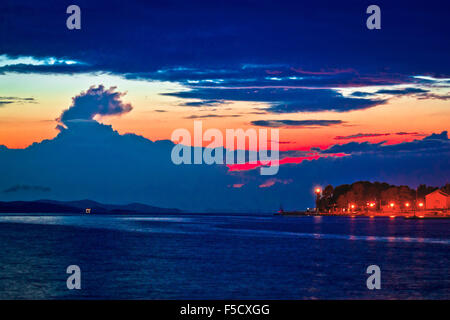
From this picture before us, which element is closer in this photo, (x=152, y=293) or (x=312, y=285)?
(x=152, y=293)

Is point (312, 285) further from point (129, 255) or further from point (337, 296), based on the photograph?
point (129, 255)

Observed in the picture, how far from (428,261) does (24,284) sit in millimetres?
45114

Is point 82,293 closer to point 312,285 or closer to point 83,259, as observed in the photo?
point 312,285

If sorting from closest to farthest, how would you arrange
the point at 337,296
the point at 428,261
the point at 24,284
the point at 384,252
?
the point at 337,296
the point at 24,284
the point at 428,261
the point at 384,252

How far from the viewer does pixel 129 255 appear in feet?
252

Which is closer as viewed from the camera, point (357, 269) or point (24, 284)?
point (24, 284)

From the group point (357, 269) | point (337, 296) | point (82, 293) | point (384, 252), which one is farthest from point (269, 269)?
point (384, 252)
